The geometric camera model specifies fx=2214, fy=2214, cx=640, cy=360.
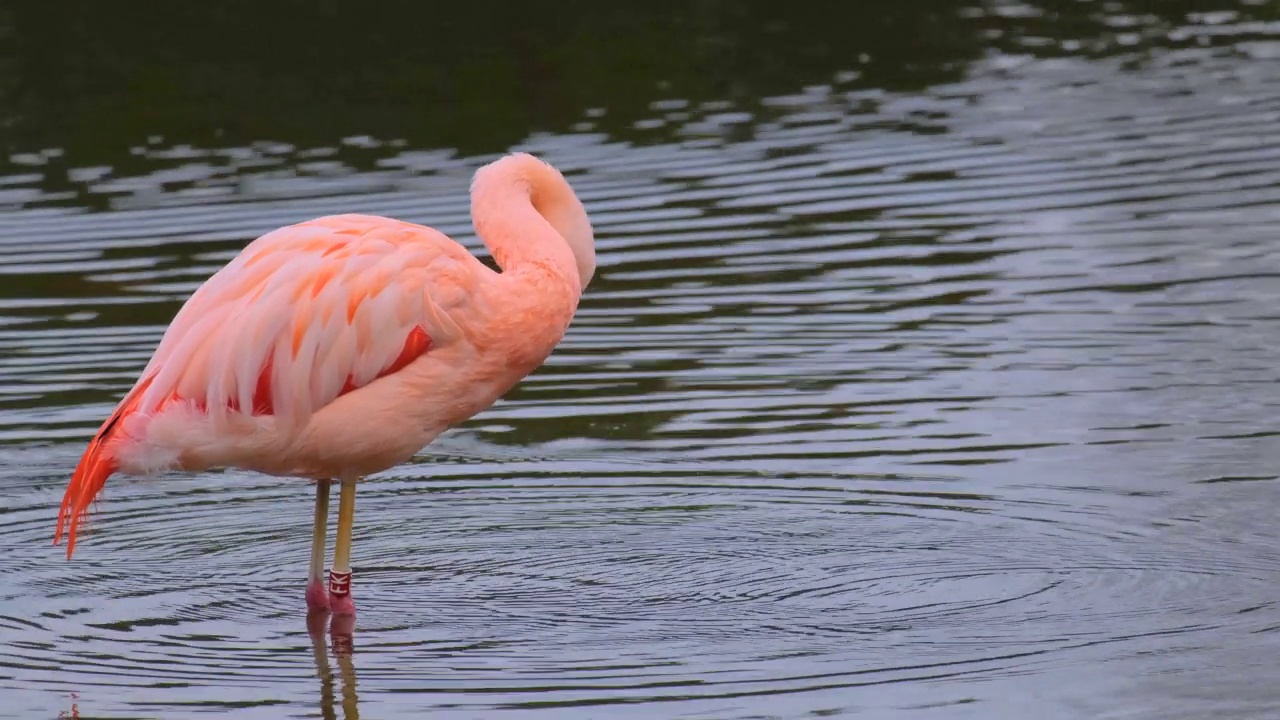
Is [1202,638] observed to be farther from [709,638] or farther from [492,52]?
[492,52]

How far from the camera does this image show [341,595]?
618 cm

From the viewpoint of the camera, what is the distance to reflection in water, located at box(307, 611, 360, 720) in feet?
18.2

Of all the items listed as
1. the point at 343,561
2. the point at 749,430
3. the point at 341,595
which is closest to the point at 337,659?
the point at 341,595

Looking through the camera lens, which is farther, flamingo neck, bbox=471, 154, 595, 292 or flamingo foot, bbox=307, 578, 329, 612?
flamingo foot, bbox=307, 578, 329, 612

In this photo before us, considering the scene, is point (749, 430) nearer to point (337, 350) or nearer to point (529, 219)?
point (529, 219)

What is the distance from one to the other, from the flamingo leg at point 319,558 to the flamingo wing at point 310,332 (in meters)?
0.52

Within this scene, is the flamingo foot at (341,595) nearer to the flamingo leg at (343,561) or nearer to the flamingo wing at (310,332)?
the flamingo leg at (343,561)

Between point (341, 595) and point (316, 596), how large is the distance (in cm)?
9

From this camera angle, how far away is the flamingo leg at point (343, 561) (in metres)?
6.18

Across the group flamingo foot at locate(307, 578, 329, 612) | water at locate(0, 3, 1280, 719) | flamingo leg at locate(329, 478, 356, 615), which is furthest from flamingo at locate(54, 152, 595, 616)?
water at locate(0, 3, 1280, 719)

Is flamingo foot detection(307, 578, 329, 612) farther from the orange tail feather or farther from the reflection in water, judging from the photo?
the orange tail feather

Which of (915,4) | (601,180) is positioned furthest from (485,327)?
(915,4)

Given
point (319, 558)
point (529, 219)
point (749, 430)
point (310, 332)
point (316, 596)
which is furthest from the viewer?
point (749, 430)

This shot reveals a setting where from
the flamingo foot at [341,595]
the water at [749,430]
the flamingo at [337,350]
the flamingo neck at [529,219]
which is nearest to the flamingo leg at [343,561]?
the flamingo foot at [341,595]
